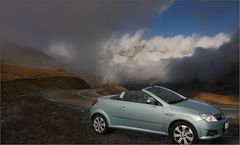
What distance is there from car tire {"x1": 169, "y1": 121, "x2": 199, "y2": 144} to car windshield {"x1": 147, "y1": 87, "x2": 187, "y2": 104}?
81 centimetres

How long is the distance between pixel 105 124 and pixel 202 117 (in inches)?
134

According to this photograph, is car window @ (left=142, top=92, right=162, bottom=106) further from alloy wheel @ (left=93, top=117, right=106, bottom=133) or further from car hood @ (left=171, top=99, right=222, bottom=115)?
alloy wheel @ (left=93, top=117, right=106, bottom=133)

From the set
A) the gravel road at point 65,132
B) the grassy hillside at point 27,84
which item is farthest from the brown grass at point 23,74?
the gravel road at point 65,132

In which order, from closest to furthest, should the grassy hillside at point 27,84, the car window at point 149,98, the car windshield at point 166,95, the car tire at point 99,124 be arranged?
the car window at point 149,98
the car windshield at point 166,95
the car tire at point 99,124
the grassy hillside at point 27,84

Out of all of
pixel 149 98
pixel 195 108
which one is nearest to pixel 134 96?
pixel 149 98

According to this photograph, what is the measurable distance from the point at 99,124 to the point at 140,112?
1.82 m

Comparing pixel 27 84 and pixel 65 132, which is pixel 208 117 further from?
pixel 27 84

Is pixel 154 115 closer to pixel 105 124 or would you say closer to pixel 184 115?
pixel 184 115

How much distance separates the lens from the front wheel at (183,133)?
28.8 feet

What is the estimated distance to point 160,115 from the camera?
9.32 m

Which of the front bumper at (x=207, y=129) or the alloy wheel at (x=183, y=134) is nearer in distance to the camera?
the front bumper at (x=207, y=129)

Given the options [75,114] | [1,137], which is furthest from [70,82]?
[1,137]

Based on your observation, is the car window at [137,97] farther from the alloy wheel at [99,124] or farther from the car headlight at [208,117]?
the car headlight at [208,117]

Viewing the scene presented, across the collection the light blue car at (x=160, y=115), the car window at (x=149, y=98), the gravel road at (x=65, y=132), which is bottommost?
the gravel road at (x=65, y=132)
